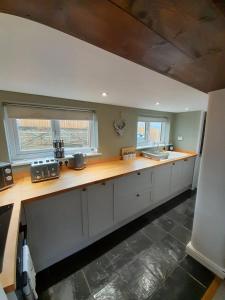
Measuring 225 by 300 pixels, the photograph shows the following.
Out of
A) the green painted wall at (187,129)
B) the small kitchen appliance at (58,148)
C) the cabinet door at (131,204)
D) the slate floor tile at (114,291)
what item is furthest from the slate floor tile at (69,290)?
the green painted wall at (187,129)

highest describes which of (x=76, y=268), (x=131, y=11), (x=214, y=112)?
(x=131, y=11)

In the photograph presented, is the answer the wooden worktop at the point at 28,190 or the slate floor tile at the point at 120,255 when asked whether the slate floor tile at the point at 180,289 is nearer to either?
the slate floor tile at the point at 120,255

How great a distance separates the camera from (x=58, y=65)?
836 millimetres

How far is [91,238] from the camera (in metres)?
1.54

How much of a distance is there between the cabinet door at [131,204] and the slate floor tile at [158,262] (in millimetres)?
459

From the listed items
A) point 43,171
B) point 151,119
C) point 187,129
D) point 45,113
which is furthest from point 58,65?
point 187,129

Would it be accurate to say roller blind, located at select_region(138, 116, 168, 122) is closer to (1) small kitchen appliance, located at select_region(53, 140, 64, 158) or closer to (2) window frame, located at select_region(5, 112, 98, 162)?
(2) window frame, located at select_region(5, 112, 98, 162)

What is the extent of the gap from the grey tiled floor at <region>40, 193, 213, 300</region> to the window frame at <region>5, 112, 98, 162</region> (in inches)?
52.7

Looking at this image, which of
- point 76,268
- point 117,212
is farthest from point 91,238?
point 117,212

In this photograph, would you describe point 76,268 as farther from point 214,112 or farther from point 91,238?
point 214,112

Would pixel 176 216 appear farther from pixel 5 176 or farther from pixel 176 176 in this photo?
pixel 5 176

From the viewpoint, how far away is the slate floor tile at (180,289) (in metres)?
1.06

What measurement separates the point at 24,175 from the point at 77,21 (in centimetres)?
160

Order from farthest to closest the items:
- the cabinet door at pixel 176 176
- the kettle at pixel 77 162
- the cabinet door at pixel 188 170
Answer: the cabinet door at pixel 188 170 < the cabinet door at pixel 176 176 < the kettle at pixel 77 162
